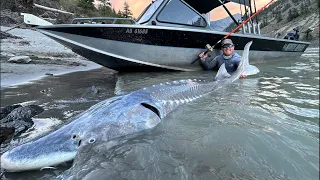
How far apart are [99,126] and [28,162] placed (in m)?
0.52

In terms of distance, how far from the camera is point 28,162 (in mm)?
1585

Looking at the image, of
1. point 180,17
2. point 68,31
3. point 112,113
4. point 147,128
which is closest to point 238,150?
point 147,128

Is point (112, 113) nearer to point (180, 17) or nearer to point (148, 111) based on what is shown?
point (148, 111)

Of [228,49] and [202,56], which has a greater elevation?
[228,49]

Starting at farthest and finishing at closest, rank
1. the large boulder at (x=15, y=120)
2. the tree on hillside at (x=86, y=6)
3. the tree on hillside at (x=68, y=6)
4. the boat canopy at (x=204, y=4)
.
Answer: the tree on hillside at (x=86, y=6) → the tree on hillside at (x=68, y=6) → the boat canopy at (x=204, y=4) → the large boulder at (x=15, y=120)

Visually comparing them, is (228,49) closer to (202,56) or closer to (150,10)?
(202,56)

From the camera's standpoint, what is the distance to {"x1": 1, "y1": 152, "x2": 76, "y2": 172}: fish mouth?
5.19 ft

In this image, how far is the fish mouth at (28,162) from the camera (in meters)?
1.58

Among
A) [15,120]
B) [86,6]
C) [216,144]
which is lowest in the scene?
[216,144]

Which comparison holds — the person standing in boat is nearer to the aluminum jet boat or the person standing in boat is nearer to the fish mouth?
the aluminum jet boat

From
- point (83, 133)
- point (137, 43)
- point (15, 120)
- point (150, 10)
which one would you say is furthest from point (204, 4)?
point (83, 133)

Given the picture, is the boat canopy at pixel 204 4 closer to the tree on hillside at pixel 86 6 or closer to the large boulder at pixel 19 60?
the large boulder at pixel 19 60

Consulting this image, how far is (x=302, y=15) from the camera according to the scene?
35156mm

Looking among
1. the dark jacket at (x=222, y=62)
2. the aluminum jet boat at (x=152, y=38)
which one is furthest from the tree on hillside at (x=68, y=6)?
the dark jacket at (x=222, y=62)
